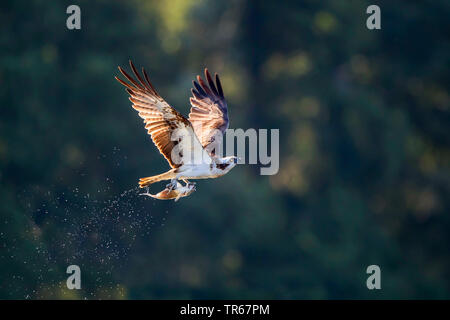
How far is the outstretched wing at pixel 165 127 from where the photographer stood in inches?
368

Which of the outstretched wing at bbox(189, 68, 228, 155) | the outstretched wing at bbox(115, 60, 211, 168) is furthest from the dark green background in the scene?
the outstretched wing at bbox(115, 60, 211, 168)

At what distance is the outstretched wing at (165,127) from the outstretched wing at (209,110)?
1.25 meters

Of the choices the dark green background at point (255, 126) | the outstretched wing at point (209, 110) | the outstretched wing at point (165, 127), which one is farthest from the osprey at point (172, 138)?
the dark green background at point (255, 126)

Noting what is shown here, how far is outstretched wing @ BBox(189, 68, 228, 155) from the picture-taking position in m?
10.9

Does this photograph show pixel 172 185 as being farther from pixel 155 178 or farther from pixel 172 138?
pixel 172 138

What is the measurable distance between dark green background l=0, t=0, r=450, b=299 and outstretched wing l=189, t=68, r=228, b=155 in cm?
564

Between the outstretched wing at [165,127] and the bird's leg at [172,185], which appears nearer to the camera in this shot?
the outstretched wing at [165,127]

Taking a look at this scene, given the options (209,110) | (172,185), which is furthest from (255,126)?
(172,185)

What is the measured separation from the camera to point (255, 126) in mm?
23406

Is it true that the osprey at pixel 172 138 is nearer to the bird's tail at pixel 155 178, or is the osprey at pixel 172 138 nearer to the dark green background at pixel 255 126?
the bird's tail at pixel 155 178

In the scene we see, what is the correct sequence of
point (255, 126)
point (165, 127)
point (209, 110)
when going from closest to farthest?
point (165, 127), point (209, 110), point (255, 126)

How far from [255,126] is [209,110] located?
12.4 m

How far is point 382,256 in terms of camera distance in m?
22.6

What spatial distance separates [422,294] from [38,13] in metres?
11.9
